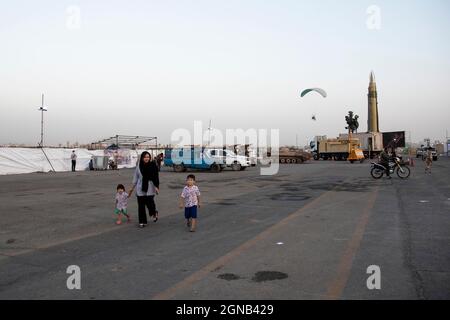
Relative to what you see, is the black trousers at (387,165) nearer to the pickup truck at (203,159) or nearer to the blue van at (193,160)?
the pickup truck at (203,159)

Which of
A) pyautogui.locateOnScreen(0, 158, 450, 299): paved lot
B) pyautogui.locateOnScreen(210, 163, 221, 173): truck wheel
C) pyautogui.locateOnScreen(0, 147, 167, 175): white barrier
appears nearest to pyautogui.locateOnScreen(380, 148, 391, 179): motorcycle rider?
pyautogui.locateOnScreen(0, 158, 450, 299): paved lot

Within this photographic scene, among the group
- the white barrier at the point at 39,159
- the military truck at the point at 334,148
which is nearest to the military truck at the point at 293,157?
the military truck at the point at 334,148

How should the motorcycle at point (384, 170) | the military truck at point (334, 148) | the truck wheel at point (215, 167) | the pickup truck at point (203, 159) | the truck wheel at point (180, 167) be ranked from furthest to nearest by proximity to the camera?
the military truck at point (334, 148), the truck wheel at point (180, 167), the pickup truck at point (203, 159), the truck wheel at point (215, 167), the motorcycle at point (384, 170)

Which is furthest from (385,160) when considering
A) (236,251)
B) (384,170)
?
(236,251)

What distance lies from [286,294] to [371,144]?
6296cm

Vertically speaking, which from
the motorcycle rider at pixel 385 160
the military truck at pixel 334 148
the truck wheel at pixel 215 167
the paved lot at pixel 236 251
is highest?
the military truck at pixel 334 148

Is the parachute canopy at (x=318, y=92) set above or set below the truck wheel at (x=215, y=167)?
above

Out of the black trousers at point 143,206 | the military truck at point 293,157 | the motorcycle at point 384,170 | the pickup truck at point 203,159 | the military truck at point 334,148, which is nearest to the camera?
the black trousers at point 143,206

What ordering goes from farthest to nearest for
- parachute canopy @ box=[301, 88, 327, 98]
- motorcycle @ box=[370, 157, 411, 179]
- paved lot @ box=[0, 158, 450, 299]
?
parachute canopy @ box=[301, 88, 327, 98] < motorcycle @ box=[370, 157, 411, 179] < paved lot @ box=[0, 158, 450, 299]

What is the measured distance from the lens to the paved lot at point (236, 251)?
494cm

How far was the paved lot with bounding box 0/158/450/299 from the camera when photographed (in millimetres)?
4941

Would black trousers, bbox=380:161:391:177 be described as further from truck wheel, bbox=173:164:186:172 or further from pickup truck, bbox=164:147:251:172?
truck wheel, bbox=173:164:186:172

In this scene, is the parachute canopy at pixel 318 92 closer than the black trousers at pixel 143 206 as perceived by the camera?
No
